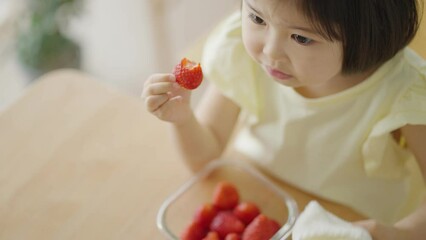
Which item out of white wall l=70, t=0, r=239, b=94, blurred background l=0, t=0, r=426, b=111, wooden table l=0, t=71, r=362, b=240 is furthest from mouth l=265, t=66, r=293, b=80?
white wall l=70, t=0, r=239, b=94

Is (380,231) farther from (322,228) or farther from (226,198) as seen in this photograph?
(226,198)

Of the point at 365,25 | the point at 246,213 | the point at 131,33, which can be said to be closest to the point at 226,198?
the point at 246,213

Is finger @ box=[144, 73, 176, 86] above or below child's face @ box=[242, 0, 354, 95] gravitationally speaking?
above

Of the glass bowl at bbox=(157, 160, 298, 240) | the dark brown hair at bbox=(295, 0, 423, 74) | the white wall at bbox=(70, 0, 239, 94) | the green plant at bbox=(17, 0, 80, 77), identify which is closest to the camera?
the dark brown hair at bbox=(295, 0, 423, 74)

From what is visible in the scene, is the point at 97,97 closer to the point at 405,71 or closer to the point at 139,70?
the point at 405,71

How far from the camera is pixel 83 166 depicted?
37.6 inches

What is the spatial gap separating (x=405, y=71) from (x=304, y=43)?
167 millimetres

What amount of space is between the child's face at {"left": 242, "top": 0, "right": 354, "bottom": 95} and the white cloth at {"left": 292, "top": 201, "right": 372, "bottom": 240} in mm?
165

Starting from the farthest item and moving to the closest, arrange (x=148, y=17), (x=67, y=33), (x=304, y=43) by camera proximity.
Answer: (x=148, y=17)
(x=67, y=33)
(x=304, y=43)

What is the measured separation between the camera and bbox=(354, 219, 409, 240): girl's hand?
2.44 ft

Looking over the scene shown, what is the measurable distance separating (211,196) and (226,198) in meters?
0.04

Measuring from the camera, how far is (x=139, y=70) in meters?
1.99

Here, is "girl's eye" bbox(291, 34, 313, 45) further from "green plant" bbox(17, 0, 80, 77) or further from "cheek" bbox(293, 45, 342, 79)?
"green plant" bbox(17, 0, 80, 77)

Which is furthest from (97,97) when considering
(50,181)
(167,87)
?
(167,87)
